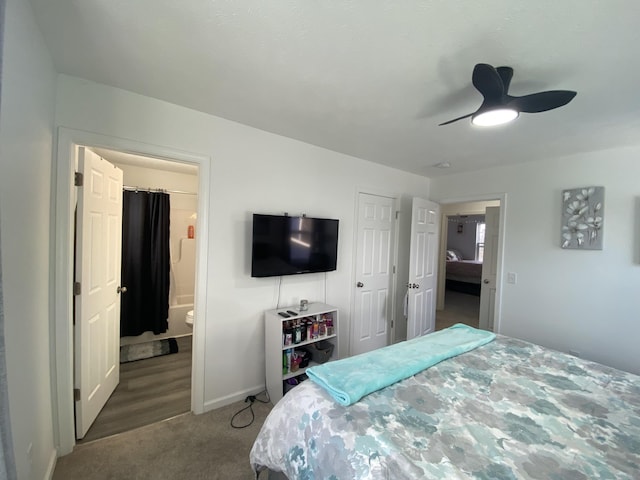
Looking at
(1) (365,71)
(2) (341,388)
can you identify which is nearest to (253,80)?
(1) (365,71)

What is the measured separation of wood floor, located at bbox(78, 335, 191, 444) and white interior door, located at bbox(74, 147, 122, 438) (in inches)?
3.5

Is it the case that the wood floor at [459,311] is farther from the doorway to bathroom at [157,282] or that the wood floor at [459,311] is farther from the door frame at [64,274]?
the door frame at [64,274]

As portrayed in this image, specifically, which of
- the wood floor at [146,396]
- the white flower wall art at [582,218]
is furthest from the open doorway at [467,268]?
the wood floor at [146,396]

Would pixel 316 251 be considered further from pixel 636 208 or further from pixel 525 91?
pixel 636 208

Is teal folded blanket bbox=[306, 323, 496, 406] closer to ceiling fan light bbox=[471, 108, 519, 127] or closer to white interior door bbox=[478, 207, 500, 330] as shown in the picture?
ceiling fan light bbox=[471, 108, 519, 127]

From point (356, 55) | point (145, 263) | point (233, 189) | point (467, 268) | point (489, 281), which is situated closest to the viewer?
point (356, 55)

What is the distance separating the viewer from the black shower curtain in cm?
342

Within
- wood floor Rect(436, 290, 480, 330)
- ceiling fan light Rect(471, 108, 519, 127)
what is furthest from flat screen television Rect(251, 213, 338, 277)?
wood floor Rect(436, 290, 480, 330)

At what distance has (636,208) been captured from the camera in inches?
97.3

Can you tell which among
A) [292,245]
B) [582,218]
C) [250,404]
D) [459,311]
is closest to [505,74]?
[292,245]

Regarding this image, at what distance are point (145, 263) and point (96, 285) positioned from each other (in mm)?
1605

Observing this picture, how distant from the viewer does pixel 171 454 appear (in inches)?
70.9

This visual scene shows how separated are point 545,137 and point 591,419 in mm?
2148

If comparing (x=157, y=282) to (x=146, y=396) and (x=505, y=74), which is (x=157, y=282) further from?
(x=505, y=74)
